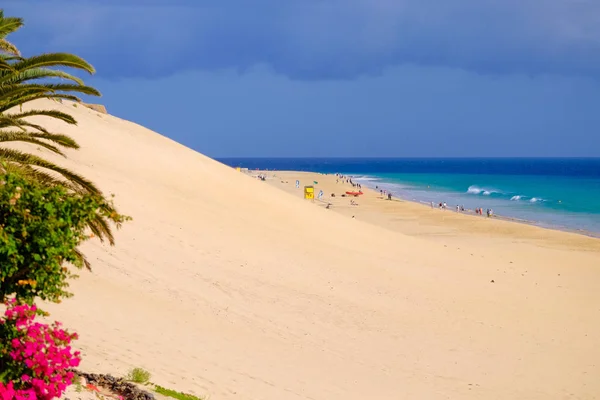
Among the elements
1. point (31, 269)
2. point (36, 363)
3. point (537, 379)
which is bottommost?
point (537, 379)

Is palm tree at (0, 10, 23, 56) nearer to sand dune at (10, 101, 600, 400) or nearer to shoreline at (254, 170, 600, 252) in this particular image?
sand dune at (10, 101, 600, 400)

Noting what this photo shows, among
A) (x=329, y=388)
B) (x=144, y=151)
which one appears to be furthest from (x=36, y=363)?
(x=144, y=151)

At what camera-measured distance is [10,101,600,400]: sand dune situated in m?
11.5

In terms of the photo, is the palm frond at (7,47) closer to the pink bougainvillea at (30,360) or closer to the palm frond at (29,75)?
the palm frond at (29,75)

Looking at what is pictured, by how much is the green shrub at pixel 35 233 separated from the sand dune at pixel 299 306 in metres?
2.92

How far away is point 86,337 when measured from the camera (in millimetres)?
10438

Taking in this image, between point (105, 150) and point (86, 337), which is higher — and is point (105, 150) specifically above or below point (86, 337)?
above

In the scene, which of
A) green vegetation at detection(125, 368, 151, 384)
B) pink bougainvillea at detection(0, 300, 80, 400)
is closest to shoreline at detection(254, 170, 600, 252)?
green vegetation at detection(125, 368, 151, 384)

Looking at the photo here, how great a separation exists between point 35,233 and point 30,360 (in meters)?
1.13

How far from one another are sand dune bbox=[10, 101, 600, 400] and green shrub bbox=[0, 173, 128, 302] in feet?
9.57

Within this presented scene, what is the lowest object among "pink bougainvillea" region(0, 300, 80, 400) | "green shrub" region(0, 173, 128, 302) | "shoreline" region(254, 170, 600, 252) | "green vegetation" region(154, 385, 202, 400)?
"green vegetation" region(154, 385, 202, 400)

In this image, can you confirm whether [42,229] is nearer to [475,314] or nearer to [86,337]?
[86,337]

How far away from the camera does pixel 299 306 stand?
16.0 metres

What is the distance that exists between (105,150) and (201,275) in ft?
40.1
